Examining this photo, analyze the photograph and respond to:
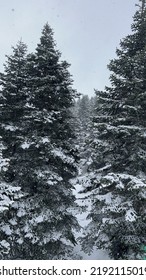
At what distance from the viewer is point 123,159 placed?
14.8 meters

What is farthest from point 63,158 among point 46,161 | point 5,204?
point 5,204

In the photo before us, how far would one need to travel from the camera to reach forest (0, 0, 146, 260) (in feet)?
44.2

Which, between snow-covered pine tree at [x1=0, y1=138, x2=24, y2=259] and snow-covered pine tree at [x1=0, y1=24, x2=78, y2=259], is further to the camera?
snow-covered pine tree at [x1=0, y1=24, x2=78, y2=259]

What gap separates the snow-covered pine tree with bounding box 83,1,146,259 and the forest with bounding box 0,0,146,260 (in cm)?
4

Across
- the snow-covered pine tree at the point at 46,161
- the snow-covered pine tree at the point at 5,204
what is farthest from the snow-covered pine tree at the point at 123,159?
the snow-covered pine tree at the point at 5,204

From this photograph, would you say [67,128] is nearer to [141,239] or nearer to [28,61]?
[28,61]

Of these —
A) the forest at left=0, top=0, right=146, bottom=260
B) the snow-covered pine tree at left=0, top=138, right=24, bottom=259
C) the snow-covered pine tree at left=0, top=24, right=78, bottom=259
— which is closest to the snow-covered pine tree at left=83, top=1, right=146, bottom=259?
the forest at left=0, top=0, right=146, bottom=260

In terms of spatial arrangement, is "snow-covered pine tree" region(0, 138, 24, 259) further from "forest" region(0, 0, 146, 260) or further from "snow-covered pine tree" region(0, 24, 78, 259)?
"snow-covered pine tree" region(0, 24, 78, 259)

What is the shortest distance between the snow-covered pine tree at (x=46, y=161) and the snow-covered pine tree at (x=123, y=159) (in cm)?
169

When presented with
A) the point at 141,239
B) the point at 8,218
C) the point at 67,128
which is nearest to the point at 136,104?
the point at 67,128

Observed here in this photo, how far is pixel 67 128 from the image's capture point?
16766 mm

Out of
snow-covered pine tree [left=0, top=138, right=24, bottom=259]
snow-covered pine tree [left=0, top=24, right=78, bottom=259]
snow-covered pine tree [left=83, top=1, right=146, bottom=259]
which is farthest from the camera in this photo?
snow-covered pine tree [left=0, top=24, right=78, bottom=259]

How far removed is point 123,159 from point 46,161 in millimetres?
3913

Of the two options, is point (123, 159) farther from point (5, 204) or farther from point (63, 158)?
point (5, 204)
